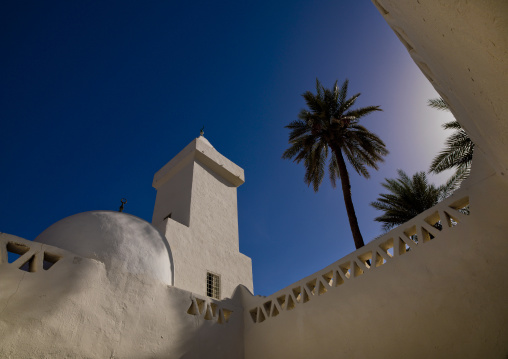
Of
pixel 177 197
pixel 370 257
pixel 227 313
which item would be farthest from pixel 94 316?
pixel 177 197

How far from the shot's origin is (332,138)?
55.5 ft

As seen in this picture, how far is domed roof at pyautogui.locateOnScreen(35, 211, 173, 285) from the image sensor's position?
831cm

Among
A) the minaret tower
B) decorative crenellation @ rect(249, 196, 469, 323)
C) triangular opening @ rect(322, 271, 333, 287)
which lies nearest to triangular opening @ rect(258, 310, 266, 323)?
decorative crenellation @ rect(249, 196, 469, 323)

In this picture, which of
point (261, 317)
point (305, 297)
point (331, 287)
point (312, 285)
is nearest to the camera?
point (331, 287)

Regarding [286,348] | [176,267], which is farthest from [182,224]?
[286,348]

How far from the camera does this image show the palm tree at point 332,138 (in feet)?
55.2

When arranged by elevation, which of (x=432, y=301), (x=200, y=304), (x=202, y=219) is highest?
(x=202, y=219)

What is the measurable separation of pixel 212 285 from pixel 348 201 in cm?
726

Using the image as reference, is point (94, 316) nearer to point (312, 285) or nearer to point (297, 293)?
point (297, 293)

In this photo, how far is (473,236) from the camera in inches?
268

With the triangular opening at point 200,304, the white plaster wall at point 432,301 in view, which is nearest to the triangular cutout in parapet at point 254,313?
the triangular opening at point 200,304

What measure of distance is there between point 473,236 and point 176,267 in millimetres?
8165

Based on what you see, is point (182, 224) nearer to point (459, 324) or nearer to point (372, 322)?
point (372, 322)

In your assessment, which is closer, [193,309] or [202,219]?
[193,309]
